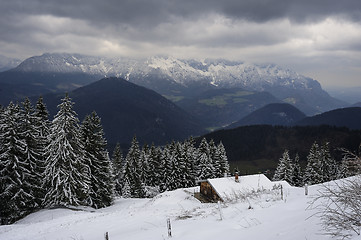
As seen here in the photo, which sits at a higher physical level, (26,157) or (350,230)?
(350,230)

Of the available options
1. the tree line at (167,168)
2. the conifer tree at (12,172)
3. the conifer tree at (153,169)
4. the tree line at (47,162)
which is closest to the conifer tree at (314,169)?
the tree line at (167,168)

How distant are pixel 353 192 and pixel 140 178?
5055 cm

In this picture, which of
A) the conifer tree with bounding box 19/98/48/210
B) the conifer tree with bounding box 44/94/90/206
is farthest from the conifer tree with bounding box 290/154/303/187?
the conifer tree with bounding box 19/98/48/210

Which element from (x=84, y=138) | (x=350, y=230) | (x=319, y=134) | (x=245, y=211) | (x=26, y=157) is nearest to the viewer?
(x=350, y=230)

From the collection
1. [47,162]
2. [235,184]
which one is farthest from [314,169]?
[47,162]

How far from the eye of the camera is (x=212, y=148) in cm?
5747

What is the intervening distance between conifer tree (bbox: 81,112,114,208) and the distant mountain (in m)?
127

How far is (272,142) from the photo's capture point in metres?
189

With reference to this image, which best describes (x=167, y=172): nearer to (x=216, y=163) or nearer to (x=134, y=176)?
(x=134, y=176)

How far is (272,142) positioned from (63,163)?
594 ft

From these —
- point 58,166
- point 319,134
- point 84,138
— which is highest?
point 84,138

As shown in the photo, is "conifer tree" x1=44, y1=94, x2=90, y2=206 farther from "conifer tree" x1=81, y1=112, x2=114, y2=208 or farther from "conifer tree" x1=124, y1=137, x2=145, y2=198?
"conifer tree" x1=124, y1=137, x2=145, y2=198

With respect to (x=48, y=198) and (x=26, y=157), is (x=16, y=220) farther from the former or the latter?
(x=26, y=157)

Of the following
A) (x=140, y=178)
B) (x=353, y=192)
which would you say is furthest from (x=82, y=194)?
(x=353, y=192)
